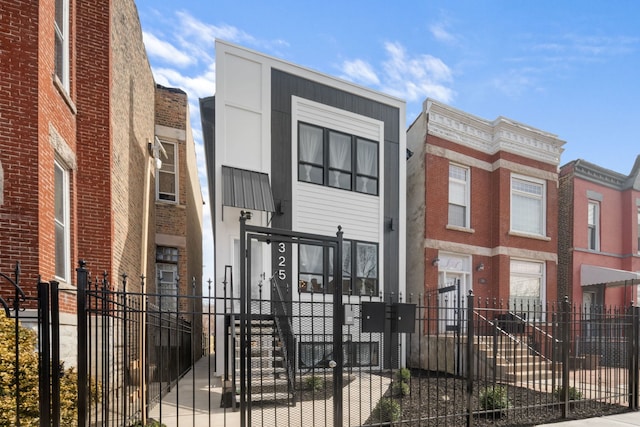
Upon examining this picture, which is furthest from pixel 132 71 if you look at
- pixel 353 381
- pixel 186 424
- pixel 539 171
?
pixel 539 171

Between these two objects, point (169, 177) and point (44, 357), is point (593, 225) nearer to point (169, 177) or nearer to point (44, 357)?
point (169, 177)

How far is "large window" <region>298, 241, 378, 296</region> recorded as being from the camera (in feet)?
38.7

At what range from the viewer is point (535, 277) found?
16.0 metres

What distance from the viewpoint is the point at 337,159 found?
41.5 ft

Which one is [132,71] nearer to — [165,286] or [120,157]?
[120,157]

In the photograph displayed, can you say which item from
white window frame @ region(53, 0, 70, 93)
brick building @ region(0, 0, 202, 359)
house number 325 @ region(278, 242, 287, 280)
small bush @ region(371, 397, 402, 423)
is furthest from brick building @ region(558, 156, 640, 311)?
white window frame @ region(53, 0, 70, 93)

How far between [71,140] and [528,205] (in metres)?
Answer: 15.2

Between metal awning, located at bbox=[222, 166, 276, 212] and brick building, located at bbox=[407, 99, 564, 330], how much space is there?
5.81 m

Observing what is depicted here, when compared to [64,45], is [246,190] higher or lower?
lower

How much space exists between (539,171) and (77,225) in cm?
1550

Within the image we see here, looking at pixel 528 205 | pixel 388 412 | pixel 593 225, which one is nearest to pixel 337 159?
pixel 388 412

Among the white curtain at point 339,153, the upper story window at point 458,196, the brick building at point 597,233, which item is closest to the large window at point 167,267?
the white curtain at point 339,153

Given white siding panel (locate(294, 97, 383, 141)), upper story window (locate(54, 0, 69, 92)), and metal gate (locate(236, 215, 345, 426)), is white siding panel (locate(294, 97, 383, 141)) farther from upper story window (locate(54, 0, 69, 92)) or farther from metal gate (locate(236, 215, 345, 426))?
upper story window (locate(54, 0, 69, 92))

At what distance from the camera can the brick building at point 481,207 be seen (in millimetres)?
14195
